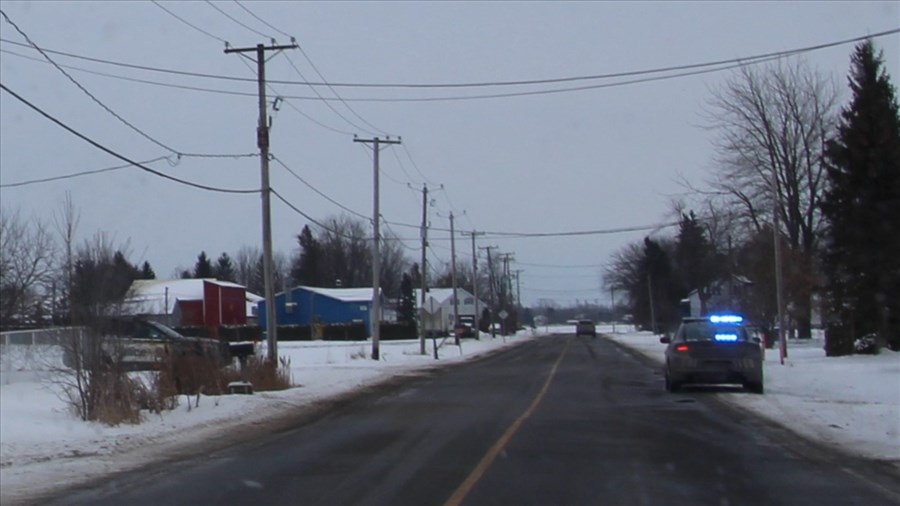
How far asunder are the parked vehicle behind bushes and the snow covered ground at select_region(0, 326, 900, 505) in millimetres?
990

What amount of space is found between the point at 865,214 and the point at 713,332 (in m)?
14.1

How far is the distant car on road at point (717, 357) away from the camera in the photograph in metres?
24.7

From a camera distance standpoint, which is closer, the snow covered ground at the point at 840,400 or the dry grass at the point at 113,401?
the snow covered ground at the point at 840,400

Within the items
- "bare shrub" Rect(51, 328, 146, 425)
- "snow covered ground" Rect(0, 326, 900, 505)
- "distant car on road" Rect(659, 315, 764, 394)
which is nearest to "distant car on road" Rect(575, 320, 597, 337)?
"snow covered ground" Rect(0, 326, 900, 505)

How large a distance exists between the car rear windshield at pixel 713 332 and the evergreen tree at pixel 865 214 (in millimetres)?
13335

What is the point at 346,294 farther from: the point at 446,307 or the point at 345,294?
the point at 446,307

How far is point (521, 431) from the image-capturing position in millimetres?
17109

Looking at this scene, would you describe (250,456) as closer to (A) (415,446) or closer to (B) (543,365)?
(A) (415,446)

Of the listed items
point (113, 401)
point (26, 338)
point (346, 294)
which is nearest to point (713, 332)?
point (113, 401)

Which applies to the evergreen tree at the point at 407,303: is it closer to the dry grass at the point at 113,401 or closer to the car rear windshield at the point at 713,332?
the car rear windshield at the point at 713,332

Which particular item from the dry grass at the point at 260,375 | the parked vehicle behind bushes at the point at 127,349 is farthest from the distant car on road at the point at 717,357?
the parked vehicle behind bushes at the point at 127,349

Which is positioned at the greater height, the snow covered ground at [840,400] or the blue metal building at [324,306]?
the blue metal building at [324,306]

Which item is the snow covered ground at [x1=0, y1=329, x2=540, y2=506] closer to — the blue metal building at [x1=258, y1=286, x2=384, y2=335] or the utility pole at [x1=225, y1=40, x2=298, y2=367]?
the utility pole at [x1=225, y1=40, x2=298, y2=367]

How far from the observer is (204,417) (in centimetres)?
2053
